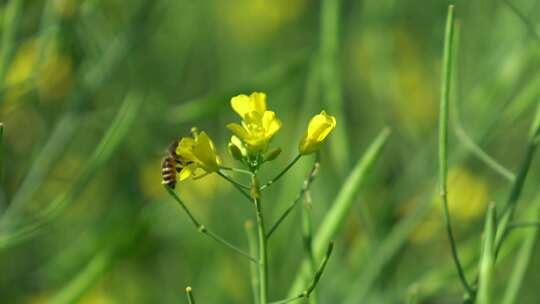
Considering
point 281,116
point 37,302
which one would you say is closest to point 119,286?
point 37,302

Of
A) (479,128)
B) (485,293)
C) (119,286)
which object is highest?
(485,293)

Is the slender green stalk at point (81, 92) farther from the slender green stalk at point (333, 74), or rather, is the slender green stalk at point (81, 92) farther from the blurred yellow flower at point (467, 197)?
the blurred yellow flower at point (467, 197)

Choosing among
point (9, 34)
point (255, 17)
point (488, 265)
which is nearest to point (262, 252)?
point (488, 265)

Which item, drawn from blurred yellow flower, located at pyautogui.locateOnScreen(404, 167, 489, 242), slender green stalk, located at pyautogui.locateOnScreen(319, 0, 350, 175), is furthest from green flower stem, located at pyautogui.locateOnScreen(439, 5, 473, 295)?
blurred yellow flower, located at pyautogui.locateOnScreen(404, 167, 489, 242)

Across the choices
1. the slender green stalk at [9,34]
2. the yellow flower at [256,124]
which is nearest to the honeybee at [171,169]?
the yellow flower at [256,124]

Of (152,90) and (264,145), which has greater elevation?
(264,145)

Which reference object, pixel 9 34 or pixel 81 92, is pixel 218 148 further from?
pixel 9 34

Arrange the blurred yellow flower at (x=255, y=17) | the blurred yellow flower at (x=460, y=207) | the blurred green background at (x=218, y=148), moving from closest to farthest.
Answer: the blurred green background at (x=218, y=148) → the blurred yellow flower at (x=460, y=207) → the blurred yellow flower at (x=255, y=17)

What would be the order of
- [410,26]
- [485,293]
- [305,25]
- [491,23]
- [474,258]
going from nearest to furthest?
[485,293] < [474,258] < [491,23] < [410,26] < [305,25]

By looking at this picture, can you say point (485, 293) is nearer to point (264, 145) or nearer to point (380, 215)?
point (264, 145)
